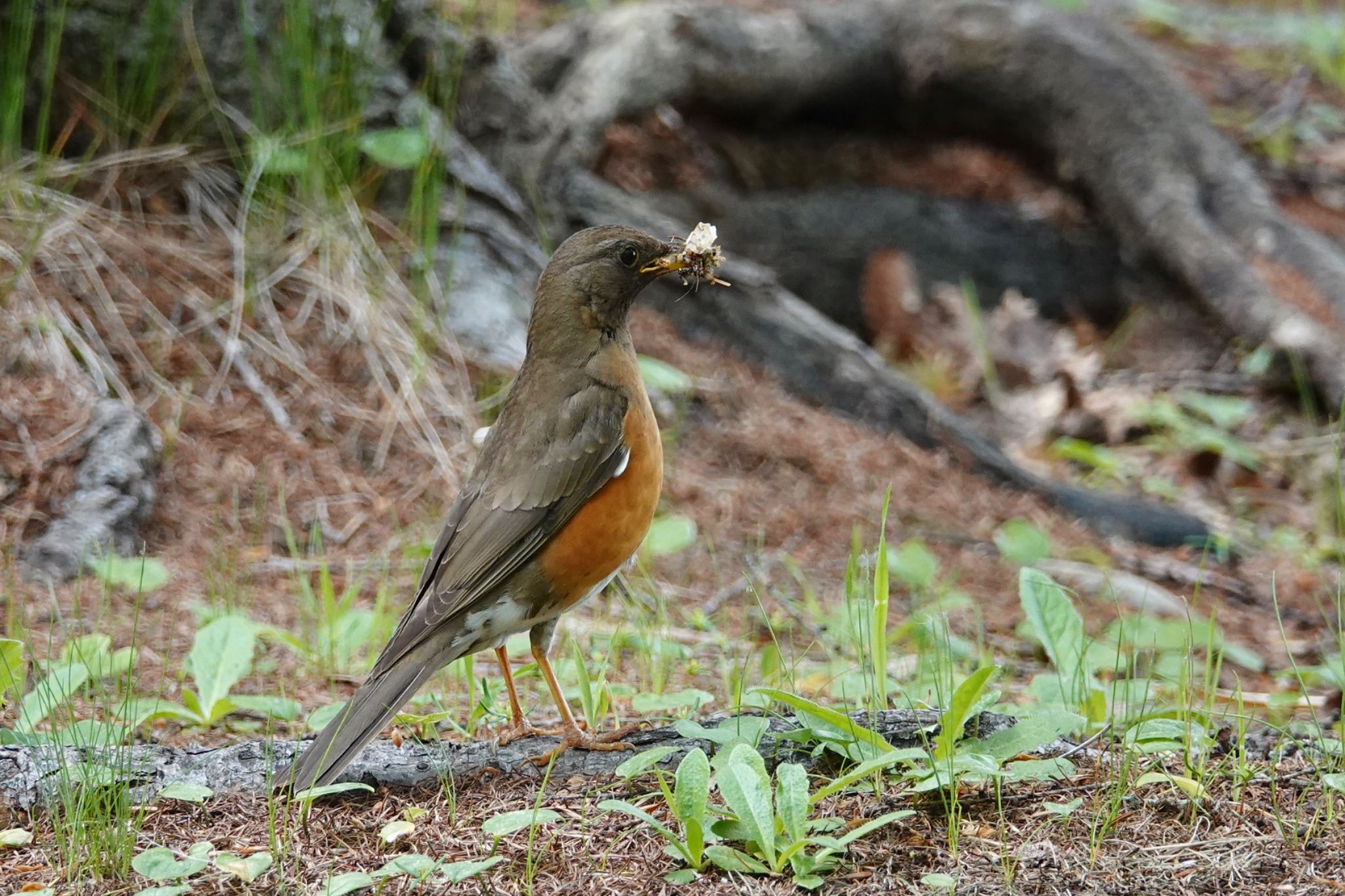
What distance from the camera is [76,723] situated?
9.19 feet

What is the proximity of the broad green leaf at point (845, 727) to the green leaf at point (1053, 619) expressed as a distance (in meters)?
0.81

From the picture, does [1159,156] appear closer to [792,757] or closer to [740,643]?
[740,643]

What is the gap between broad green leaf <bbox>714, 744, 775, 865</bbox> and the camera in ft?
7.78

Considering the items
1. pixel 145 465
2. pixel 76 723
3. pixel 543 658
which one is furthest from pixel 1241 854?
pixel 145 465

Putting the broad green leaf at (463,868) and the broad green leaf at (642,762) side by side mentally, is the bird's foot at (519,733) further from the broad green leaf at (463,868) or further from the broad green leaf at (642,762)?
the broad green leaf at (463,868)

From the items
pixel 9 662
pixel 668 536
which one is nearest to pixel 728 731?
pixel 9 662

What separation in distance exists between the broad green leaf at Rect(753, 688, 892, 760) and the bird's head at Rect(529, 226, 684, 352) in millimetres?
1318

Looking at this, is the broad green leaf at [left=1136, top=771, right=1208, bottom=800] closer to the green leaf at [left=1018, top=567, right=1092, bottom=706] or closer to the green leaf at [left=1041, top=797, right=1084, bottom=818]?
the green leaf at [left=1041, top=797, right=1084, bottom=818]

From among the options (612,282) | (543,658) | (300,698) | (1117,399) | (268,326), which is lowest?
(1117,399)

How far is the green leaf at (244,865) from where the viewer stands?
7.79ft

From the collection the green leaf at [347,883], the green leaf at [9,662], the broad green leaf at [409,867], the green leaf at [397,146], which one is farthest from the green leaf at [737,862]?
the green leaf at [397,146]

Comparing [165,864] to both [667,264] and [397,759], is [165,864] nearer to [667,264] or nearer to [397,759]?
[397,759]

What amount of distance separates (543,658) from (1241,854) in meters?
1.63

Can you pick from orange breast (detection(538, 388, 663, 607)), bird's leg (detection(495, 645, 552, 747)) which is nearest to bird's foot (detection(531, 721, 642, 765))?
bird's leg (detection(495, 645, 552, 747))
